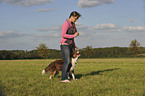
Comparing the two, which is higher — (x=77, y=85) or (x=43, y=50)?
(x=77, y=85)

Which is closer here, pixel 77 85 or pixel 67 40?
pixel 77 85

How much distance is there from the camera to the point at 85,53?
7219cm

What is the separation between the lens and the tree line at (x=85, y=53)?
6301 cm

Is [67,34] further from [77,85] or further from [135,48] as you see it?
[135,48]

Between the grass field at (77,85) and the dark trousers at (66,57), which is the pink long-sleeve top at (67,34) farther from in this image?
the grass field at (77,85)

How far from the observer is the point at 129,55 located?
246ft

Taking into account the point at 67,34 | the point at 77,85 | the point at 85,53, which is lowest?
the point at 85,53

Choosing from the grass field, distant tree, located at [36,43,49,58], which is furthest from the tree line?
the grass field

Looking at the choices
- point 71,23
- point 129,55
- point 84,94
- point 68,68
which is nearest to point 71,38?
point 71,23

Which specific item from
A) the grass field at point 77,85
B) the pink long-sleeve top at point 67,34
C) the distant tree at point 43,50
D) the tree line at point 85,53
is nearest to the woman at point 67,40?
the pink long-sleeve top at point 67,34

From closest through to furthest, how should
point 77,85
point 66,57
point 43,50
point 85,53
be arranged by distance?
point 77,85
point 66,57
point 85,53
point 43,50

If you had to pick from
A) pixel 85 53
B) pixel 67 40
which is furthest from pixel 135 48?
pixel 67 40

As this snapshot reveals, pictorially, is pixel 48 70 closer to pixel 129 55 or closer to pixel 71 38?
pixel 71 38

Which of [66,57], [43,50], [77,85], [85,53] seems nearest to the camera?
[77,85]
